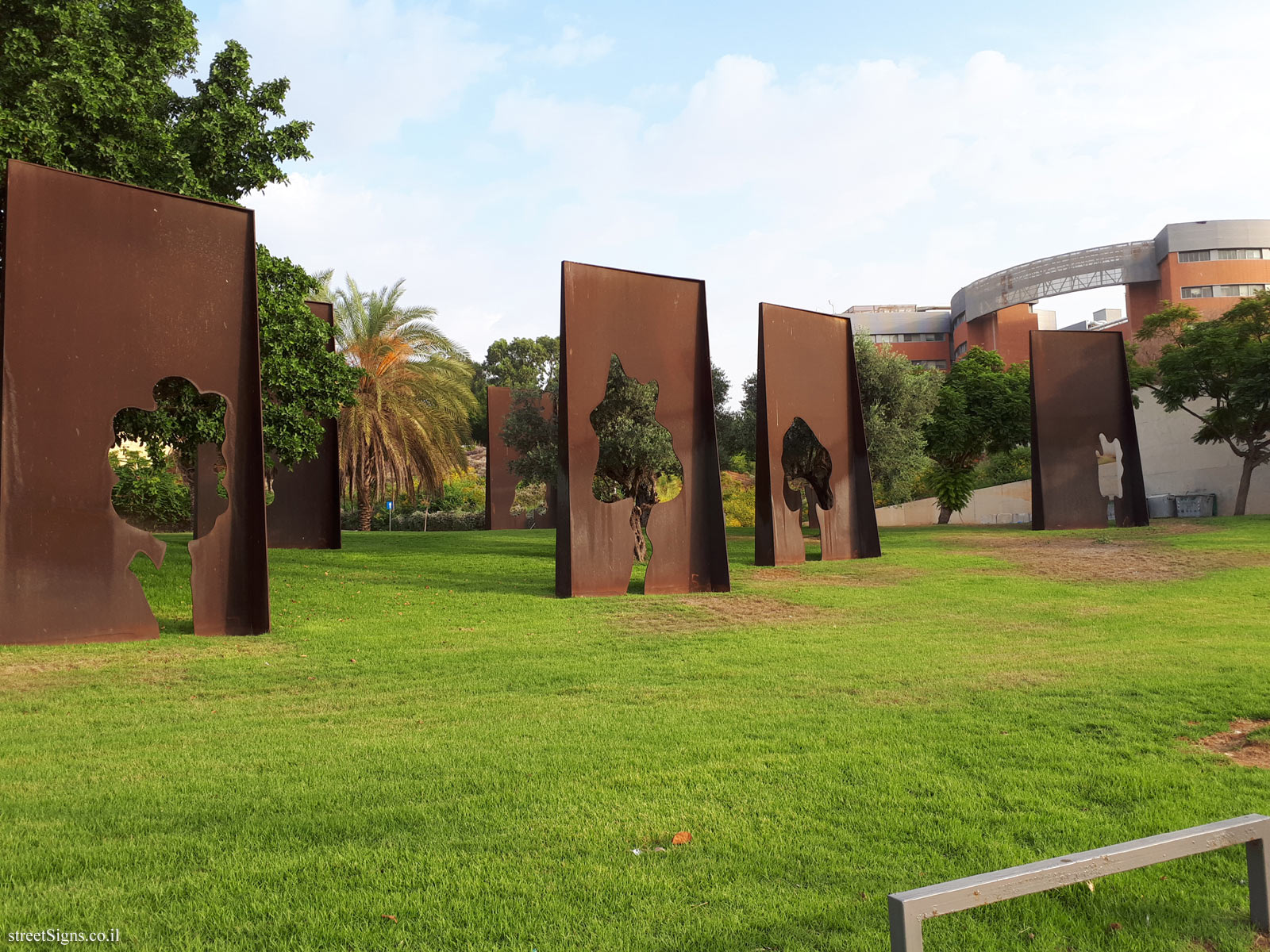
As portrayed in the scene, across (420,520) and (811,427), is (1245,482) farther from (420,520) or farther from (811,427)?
(420,520)

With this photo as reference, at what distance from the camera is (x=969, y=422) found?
3156cm

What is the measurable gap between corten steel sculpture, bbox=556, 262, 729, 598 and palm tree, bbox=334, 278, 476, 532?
45.8 ft

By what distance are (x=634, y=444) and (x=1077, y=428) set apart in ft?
42.3

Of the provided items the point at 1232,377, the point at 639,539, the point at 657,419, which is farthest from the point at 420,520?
the point at 1232,377

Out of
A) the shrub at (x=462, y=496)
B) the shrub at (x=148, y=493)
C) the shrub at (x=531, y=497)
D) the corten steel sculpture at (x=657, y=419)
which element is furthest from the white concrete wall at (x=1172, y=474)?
the shrub at (x=148, y=493)

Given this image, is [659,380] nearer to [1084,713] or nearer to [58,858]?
[1084,713]

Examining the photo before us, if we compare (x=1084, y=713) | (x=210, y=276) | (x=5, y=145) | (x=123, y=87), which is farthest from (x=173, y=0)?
(x=1084, y=713)

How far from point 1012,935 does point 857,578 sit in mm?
13728

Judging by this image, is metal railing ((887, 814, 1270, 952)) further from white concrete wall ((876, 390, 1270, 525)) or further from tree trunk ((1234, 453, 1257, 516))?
white concrete wall ((876, 390, 1270, 525))

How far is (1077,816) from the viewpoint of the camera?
4402 millimetres

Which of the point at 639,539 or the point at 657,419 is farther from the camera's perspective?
the point at 639,539

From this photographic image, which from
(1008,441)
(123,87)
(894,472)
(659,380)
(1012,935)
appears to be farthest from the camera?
(1008,441)

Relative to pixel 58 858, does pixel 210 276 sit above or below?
above

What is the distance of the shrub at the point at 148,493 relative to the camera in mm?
22922
